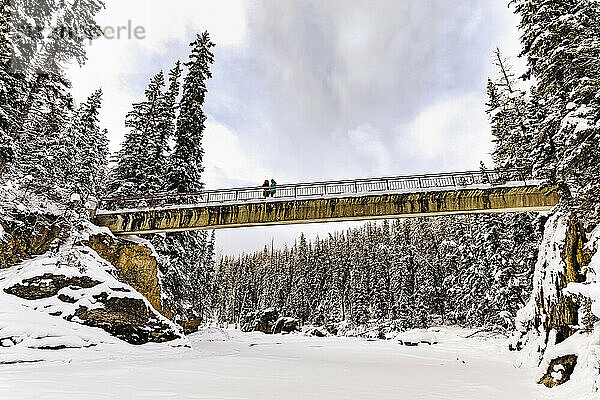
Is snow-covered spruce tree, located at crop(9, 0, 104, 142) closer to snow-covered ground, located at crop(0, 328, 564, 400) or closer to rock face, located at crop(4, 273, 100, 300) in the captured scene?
rock face, located at crop(4, 273, 100, 300)

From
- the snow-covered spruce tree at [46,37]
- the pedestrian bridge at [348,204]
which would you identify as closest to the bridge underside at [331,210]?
the pedestrian bridge at [348,204]

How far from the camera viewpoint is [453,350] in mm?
23609

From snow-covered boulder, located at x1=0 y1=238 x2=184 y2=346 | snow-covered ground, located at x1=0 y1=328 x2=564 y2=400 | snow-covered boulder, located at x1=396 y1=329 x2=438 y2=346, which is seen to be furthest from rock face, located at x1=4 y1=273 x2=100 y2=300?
snow-covered boulder, located at x1=396 y1=329 x2=438 y2=346

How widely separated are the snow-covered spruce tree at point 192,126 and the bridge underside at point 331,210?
4282 mm

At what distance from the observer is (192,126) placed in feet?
78.2

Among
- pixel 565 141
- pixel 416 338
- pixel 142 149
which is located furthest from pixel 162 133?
pixel 416 338

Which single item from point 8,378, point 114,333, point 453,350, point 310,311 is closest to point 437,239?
point 310,311

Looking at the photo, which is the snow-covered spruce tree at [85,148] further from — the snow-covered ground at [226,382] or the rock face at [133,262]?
the snow-covered ground at [226,382]

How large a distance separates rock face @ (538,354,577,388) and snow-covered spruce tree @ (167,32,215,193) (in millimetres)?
20070

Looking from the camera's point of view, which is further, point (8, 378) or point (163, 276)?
point (163, 276)

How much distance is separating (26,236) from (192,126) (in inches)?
449

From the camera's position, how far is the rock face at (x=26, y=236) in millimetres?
15302

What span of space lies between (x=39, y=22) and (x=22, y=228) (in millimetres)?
11110

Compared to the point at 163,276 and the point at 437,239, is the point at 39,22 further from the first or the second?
the point at 437,239
